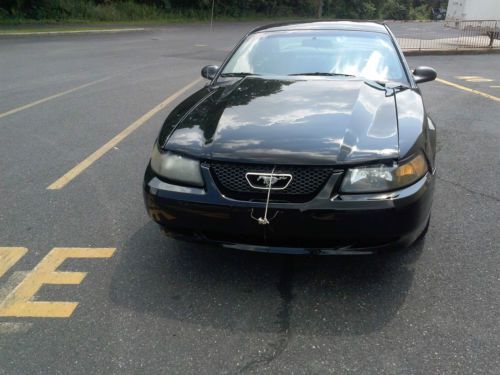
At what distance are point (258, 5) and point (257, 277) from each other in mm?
38220

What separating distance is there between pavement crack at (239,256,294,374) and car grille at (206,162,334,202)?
0.62 meters

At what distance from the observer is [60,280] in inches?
120

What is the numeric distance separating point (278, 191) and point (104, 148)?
361 cm

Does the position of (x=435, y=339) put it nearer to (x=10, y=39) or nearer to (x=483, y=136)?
(x=483, y=136)

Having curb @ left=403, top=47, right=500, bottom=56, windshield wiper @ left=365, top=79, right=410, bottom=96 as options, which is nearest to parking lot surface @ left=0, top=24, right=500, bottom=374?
windshield wiper @ left=365, top=79, right=410, bottom=96

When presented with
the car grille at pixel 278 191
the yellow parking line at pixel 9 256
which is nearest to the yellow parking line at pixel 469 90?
the car grille at pixel 278 191

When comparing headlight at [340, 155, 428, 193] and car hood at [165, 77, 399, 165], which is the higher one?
car hood at [165, 77, 399, 165]

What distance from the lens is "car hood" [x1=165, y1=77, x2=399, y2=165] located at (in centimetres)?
269

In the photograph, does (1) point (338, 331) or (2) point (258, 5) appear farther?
(2) point (258, 5)

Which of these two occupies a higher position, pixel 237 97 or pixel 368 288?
pixel 237 97

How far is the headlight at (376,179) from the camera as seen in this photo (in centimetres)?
261

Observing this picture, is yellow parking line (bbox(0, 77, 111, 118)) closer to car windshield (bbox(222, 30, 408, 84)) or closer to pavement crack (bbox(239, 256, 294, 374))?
car windshield (bbox(222, 30, 408, 84))

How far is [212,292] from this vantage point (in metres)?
2.93

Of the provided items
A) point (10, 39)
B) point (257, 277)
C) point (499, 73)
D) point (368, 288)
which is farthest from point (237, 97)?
point (10, 39)
